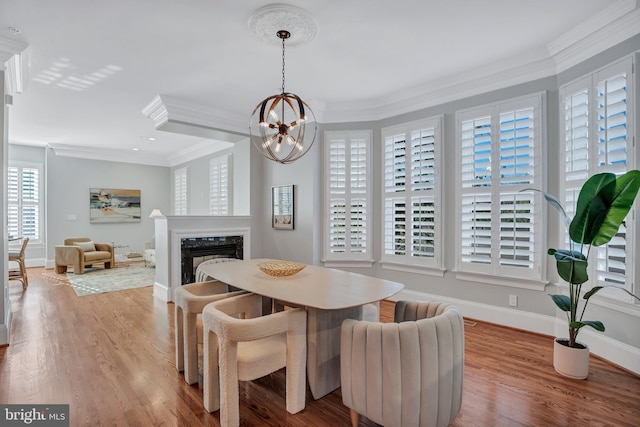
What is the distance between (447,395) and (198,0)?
3.07m

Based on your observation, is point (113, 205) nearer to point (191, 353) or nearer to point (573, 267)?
point (191, 353)

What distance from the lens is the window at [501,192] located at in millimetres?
3203

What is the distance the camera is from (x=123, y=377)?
242 cm

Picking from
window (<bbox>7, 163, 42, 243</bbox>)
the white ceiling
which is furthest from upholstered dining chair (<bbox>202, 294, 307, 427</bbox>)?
window (<bbox>7, 163, 42, 243</bbox>)

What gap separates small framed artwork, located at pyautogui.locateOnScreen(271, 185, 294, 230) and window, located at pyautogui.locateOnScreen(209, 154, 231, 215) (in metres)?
1.47

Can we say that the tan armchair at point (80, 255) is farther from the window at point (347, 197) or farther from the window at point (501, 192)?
the window at point (501, 192)

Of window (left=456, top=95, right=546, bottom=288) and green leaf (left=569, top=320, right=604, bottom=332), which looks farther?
window (left=456, top=95, right=546, bottom=288)

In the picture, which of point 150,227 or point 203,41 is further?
point 150,227

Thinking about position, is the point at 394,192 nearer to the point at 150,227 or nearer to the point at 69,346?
the point at 69,346

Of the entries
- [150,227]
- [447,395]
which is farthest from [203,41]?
[150,227]

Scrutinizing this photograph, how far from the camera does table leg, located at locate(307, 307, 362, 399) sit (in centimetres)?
208

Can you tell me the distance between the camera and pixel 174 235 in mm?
4566

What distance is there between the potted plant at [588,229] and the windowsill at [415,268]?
1.44 m

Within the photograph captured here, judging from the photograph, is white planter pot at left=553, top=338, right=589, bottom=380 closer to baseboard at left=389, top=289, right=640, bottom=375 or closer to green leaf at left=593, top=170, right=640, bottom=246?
baseboard at left=389, top=289, right=640, bottom=375
